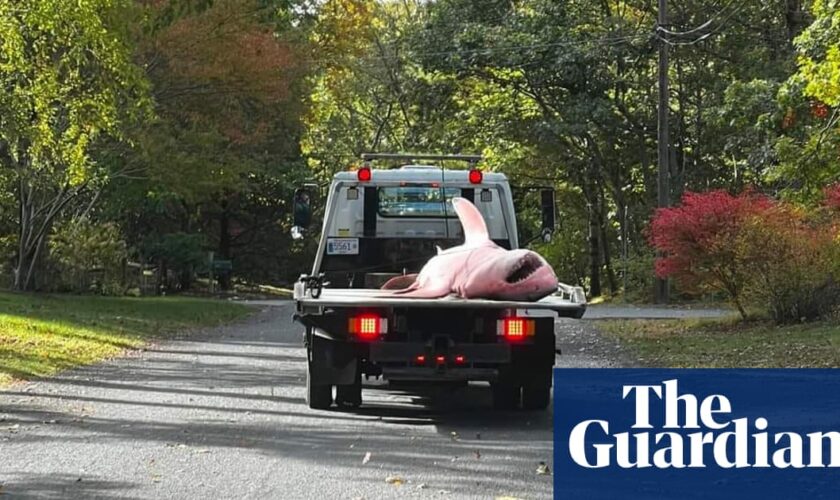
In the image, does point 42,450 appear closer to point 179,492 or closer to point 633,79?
point 179,492

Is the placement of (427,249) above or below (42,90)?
below

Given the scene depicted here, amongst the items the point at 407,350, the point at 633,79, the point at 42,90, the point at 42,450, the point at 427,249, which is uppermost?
the point at 633,79

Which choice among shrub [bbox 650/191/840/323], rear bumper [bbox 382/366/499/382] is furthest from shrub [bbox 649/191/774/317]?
rear bumper [bbox 382/366/499/382]

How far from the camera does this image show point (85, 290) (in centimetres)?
3145

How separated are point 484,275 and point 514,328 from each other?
51 centimetres

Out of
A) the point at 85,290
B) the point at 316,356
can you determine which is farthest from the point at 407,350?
the point at 85,290

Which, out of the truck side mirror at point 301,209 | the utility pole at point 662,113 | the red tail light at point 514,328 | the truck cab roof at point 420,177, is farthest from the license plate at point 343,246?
the utility pole at point 662,113

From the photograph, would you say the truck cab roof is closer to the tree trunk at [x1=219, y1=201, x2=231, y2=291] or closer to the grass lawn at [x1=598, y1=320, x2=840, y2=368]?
the grass lawn at [x1=598, y1=320, x2=840, y2=368]

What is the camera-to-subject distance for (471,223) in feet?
37.9

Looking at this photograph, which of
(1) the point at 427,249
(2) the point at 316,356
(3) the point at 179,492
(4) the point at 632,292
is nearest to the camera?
(3) the point at 179,492

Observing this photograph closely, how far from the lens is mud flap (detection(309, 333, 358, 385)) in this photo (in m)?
10.7

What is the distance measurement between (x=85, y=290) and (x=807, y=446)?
25272 mm

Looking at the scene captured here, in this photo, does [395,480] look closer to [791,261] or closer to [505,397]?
[505,397]

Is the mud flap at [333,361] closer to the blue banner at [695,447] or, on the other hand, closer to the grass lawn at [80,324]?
the blue banner at [695,447]
